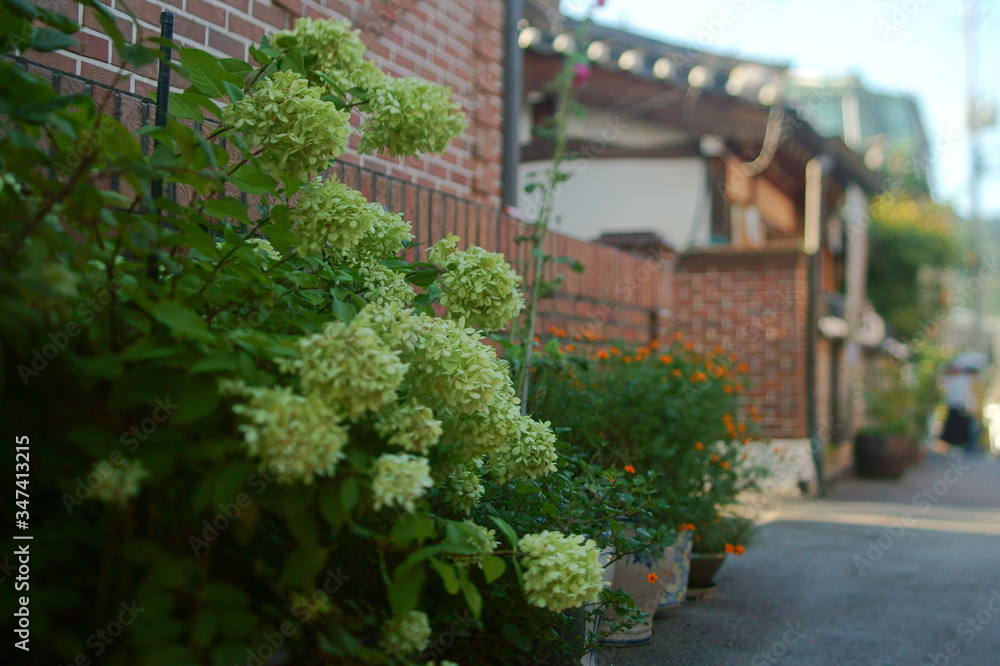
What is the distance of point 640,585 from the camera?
11.1 feet

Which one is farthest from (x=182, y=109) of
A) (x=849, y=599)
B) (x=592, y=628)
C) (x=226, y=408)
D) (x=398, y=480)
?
(x=849, y=599)

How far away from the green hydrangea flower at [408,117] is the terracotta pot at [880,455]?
9688 mm

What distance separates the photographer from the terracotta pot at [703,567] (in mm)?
4043

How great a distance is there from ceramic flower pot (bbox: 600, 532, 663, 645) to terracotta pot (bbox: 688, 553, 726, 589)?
0.65m

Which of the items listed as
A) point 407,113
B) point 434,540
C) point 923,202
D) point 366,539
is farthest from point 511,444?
point 923,202

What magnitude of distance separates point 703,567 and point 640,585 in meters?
0.83

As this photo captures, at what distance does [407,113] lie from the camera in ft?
7.37

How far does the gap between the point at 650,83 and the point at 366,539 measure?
758 centimetres

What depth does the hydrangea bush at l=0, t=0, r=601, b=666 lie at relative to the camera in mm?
1386

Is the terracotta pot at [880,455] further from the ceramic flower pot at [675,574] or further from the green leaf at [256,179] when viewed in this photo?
the green leaf at [256,179]

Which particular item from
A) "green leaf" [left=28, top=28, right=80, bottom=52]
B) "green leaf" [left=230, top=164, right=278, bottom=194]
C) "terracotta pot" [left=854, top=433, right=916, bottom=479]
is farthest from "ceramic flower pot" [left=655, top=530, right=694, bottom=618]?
"terracotta pot" [left=854, top=433, right=916, bottom=479]

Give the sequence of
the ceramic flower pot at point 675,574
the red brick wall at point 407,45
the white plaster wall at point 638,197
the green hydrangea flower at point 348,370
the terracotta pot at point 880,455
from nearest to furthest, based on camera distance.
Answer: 1. the green hydrangea flower at point 348,370
2. the red brick wall at point 407,45
3. the ceramic flower pot at point 675,574
4. the white plaster wall at point 638,197
5. the terracotta pot at point 880,455

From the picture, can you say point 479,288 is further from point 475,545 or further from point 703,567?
point 703,567

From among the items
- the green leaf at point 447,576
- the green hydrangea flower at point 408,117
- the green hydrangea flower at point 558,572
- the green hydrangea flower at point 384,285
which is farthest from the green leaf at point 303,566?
the green hydrangea flower at point 408,117
